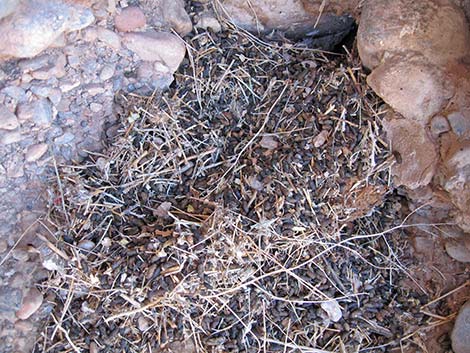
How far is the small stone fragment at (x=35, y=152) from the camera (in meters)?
1.96

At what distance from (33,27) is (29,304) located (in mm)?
850

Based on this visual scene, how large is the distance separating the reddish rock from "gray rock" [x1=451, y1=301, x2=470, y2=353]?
1444 mm

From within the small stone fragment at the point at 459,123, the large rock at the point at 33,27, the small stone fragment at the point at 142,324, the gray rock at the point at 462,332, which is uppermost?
the large rock at the point at 33,27

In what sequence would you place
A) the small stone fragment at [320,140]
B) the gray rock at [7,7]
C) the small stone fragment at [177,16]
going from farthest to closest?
the small stone fragment at [177,16]
the small stone fragment at [320,140]
the gray rock at [7,7]

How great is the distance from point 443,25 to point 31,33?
4.29 feet

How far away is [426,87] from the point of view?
1.98 meters

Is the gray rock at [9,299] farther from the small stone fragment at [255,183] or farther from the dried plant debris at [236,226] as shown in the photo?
the small stone fragment at [255,183]

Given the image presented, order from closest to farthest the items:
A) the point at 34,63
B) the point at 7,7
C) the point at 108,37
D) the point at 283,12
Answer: the point at 7,7
the point at 34,63
the point at 108,37
the point at 283,12

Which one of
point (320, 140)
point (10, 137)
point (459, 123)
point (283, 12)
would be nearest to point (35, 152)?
point (10, 137)

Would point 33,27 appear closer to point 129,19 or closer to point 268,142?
point 129,19

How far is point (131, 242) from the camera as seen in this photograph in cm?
192

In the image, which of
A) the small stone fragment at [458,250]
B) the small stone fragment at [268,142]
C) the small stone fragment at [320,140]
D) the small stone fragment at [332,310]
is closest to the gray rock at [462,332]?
the small stone fragment at [458,250]

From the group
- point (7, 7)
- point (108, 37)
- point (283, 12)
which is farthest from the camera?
point (283, 12)

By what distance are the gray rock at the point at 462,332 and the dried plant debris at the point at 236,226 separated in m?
0.13
